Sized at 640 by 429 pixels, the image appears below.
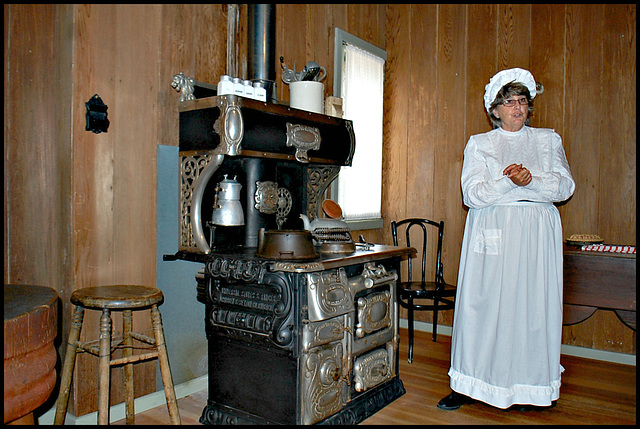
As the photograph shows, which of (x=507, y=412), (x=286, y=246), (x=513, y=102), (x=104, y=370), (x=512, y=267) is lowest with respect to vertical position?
(x=507, y=412)

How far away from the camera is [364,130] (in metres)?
4.13

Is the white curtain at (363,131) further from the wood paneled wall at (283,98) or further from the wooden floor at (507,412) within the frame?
the wooden floor at (507,412)

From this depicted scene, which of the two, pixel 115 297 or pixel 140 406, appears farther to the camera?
pixel 140 406

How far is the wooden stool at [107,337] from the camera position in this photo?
6.45ft

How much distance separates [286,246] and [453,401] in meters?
1.21

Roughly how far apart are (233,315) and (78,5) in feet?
4.70

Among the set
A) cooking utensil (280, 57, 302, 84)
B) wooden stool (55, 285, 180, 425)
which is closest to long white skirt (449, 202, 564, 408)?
cooking utensil (280, 57, 302, 84)

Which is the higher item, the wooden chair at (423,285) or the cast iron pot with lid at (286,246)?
the cast iron pot with lid at (286,246)

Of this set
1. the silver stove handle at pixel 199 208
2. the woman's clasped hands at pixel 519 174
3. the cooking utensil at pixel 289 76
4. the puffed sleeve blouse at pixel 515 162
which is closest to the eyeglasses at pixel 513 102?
the puffed sleeve blouse at pixel 515 162

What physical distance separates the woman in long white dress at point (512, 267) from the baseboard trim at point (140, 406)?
1.25m

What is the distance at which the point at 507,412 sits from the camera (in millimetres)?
2611

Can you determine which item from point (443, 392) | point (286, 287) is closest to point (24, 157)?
point (286, 287)

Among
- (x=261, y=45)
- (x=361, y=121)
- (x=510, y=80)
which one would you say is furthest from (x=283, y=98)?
(x=510, y=80)

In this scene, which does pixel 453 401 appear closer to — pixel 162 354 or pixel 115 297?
pixel 162 354
